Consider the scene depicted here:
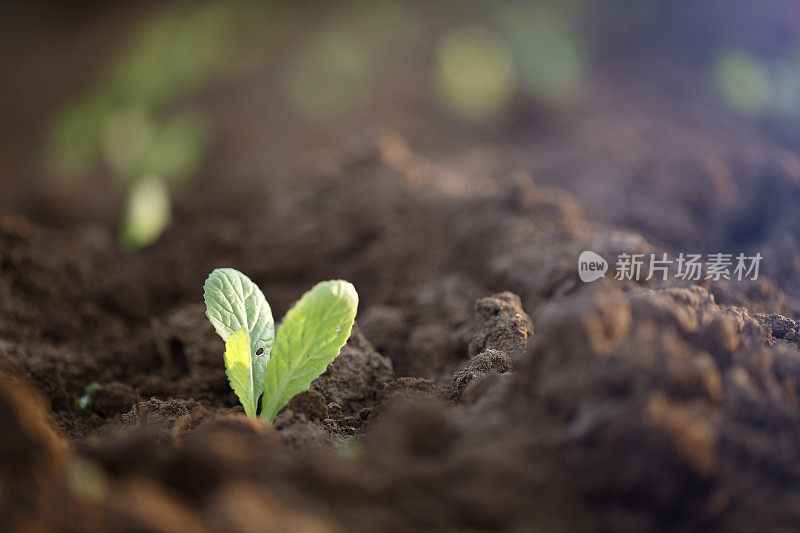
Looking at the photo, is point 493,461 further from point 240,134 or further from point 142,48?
point 142,48

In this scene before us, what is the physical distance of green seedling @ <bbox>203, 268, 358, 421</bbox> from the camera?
1409 mm

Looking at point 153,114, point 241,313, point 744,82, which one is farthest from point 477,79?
point 241,313

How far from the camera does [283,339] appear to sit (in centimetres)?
145

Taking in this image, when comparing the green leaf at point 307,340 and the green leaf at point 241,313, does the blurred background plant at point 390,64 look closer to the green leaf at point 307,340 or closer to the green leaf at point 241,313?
the green leaf at point 241,313

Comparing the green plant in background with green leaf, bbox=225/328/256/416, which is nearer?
green leaf, bbox=225/328/256/416

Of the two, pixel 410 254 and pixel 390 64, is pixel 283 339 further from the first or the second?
pixel 390 64

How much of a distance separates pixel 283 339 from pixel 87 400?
1.95 feet

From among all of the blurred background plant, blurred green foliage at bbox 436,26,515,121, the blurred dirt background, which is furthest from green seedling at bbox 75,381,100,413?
blurred green foliage at bbox 436,26,515,121

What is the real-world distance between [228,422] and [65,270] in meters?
1.49

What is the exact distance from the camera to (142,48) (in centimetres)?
467

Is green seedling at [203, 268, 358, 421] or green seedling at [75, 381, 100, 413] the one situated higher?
green seedling at [203, 268, 358, 421]

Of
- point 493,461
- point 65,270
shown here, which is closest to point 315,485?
point 493,461

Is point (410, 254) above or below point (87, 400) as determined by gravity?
above

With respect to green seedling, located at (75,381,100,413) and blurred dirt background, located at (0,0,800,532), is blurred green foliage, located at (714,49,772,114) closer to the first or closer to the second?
blurred dirt background, located at (0,0,800,532)
